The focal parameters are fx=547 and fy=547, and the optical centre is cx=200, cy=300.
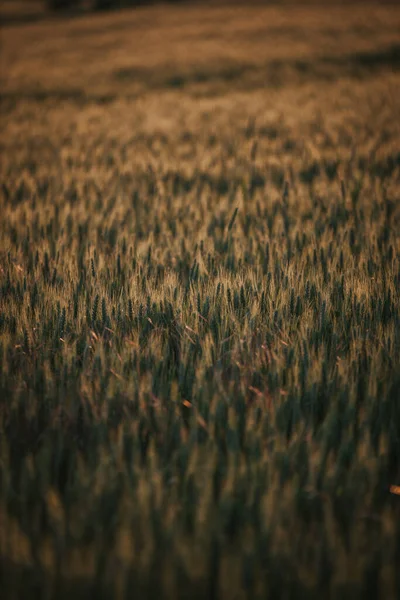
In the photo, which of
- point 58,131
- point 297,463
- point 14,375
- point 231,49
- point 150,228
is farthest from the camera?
point 231,49

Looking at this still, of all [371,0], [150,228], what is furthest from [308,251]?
[371,0]

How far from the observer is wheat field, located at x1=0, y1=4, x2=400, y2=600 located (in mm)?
902

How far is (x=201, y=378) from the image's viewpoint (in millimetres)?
1354

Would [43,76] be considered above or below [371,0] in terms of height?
below

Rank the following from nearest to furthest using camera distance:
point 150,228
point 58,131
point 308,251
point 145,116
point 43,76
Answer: point 308,251
point 150,228
point 58,131
point 145,116
point 43,76

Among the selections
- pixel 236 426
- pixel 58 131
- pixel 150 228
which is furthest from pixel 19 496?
pixel 58 131

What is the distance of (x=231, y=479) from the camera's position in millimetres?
1005

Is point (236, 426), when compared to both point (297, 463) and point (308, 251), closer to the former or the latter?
point (297, 463)

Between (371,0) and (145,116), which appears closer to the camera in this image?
(145,116)

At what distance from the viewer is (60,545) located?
92 centimetres

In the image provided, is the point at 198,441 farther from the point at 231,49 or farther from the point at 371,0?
the point at 371,0

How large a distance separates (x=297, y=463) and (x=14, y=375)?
0.75 m

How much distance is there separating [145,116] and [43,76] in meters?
5.16

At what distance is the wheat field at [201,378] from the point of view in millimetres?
902
